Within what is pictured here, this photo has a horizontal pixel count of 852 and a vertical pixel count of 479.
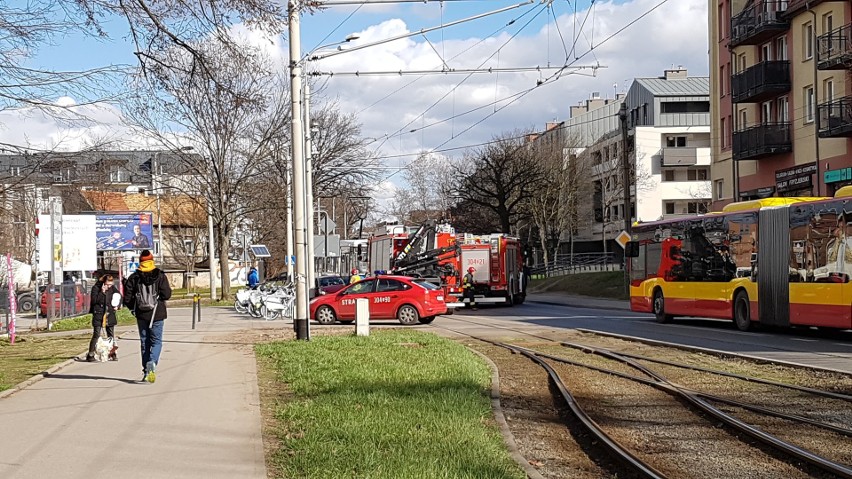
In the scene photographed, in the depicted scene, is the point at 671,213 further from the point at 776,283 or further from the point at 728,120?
the point at 776,283

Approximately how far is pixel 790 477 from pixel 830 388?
5567 mm

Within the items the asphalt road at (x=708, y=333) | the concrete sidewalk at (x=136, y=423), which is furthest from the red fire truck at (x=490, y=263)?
the concrete sidewalk at (x=136, y=423)

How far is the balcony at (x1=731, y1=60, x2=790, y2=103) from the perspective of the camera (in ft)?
132

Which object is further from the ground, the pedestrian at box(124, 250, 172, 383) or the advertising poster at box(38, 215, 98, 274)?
the advertising poster at box(38, 215, 98, 274)

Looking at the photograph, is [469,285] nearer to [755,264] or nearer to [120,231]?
[755,264]

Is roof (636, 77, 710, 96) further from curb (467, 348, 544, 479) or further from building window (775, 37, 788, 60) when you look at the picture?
curb (467, 348, 544, 479)

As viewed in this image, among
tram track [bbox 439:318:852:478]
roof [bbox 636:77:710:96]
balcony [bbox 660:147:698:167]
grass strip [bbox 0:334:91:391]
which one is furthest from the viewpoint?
roof [bbox 636:77:710:96]

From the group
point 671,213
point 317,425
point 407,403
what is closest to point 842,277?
point 407,403

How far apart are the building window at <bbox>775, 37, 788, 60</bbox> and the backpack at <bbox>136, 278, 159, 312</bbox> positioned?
34591 mm

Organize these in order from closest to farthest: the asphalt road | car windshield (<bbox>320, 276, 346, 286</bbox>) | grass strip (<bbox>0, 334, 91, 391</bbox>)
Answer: grass strip (<bbox>0, 334, 91, 391</bbox>), the asphalt road, car windshield (<bbox>320, 276, 346, 286</bbox>)

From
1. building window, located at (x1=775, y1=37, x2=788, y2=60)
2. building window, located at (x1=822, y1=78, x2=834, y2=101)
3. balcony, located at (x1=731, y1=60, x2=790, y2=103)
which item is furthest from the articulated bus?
building window, located at (x1=775, y1=37, x2=788, y2=60)

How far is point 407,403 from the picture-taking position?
409 inches

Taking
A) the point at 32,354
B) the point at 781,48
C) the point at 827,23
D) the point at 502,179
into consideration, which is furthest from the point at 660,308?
the point at 502,179

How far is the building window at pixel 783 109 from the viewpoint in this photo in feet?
134
